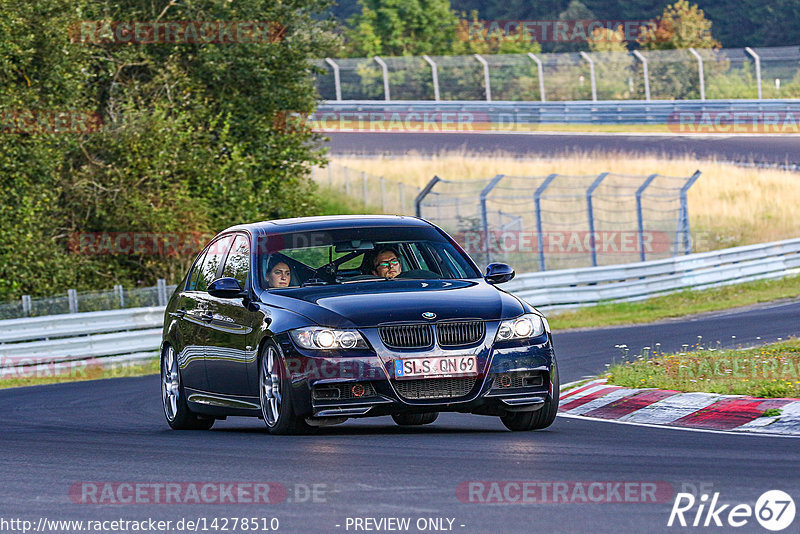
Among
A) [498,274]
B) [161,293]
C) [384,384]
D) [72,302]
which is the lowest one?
[161,293]

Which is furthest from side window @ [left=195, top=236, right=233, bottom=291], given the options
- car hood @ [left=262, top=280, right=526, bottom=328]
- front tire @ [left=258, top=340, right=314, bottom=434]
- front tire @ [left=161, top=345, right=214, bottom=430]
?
front tire @ [left=258, top=340, right=314, bottom=434]

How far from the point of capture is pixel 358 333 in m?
9.59

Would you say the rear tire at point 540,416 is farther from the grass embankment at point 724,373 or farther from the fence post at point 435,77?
the fence post at point 435,77

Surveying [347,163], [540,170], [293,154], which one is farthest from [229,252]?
[347,163]

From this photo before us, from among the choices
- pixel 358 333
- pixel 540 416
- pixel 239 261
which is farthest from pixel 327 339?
pixel 239 261

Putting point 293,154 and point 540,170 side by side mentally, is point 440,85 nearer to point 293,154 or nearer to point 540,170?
point 540,170

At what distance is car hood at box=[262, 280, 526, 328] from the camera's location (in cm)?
966

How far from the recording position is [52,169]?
28.5 m

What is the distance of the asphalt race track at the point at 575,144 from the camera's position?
147 feet

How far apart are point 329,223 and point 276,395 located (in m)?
1.62

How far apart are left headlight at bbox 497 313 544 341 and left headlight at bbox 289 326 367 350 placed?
37.4 inches

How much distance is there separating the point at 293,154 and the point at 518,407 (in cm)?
2488

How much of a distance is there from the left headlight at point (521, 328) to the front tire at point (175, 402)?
3.20 m

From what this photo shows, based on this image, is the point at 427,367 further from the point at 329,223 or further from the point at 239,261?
the point at 239,261
